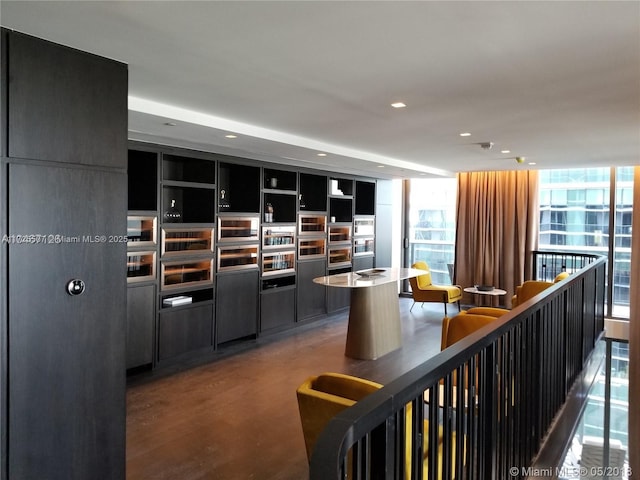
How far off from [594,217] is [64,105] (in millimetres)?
7962

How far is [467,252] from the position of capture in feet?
29.7

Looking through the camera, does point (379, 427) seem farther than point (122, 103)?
No

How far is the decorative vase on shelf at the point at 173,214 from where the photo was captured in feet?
17.4

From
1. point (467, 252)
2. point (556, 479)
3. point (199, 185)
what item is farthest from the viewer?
point (467, 252)

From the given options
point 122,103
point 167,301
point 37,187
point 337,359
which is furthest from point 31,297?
point 337,359

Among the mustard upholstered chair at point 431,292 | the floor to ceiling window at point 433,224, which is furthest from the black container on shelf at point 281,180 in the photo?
the floor to ceiling window at point 433,224

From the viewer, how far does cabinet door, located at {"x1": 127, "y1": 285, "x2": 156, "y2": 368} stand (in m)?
4.82

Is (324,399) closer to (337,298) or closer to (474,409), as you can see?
(474,409)

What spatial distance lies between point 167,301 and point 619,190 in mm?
6991

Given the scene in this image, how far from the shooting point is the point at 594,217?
Answer: 7.96 meters

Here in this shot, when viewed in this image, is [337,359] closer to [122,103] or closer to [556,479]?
[556,479]

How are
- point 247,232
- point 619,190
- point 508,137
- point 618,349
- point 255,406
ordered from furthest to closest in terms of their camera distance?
1. point 619,190
2. point 618,349
3. point 247,232
4. point 508,137
5. point 255,406

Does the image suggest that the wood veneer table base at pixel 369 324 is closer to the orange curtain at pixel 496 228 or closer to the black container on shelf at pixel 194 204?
the black container on shelf at pixel 194 204

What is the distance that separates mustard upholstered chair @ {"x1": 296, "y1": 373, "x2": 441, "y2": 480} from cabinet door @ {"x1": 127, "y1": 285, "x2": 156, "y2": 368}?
2880 mm
